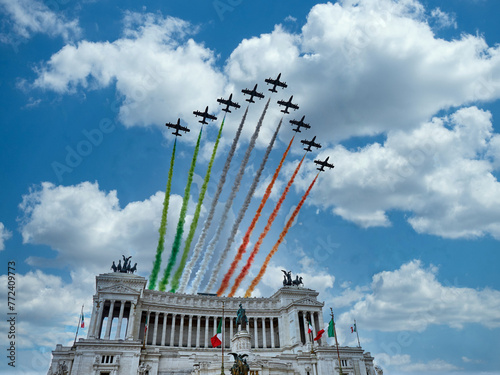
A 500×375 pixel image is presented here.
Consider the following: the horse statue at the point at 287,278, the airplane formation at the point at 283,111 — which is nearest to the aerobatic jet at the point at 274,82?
the airplane formation at the point at 283,111

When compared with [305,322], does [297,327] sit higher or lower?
lower

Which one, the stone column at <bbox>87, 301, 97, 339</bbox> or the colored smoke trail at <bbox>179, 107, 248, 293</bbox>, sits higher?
the colored smoke trail at <bbox>179, 107, 248, 293</bbox>

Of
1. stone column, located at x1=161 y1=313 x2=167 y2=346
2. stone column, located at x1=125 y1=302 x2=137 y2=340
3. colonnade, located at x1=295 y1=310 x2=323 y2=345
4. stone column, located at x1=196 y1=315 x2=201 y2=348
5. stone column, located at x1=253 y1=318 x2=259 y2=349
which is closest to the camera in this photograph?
stone column, located at x1=125 y1=302 x2=137 y2=340

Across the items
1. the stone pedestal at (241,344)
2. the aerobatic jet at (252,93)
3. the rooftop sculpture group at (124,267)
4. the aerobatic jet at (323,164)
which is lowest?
the stone pedestal at (241,344)

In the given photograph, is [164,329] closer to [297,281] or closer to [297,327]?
[297,327]

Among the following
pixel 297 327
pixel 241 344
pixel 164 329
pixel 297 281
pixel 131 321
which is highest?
pixel 297 281

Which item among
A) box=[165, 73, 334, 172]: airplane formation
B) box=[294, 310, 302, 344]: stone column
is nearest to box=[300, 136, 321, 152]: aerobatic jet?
box=[165, 73, 334, 172]: airplane formation

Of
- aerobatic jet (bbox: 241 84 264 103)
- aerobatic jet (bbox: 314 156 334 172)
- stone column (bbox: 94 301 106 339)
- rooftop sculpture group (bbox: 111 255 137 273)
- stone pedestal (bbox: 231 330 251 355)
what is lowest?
stone pedestal (bbox: 231 330 251 355)

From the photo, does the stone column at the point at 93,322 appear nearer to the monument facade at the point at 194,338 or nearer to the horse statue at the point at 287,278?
the monument facade at the point at 194,338

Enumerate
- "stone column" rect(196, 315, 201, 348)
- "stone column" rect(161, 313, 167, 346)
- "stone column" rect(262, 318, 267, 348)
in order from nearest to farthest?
"stone column" rect(161, 313, 167, 346) < "stone column" rect(196, 315, 201, 348) < "stone column" rect(262, 318, 267, 348)

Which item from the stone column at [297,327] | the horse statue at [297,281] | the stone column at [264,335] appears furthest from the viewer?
the horse statue at [297,281]

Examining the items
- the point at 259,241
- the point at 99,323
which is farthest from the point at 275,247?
the point at 99,323

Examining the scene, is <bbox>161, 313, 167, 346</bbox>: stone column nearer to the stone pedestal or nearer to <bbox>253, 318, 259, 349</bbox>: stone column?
<bbox>253, 318, 259, 349</bbox>: stone column

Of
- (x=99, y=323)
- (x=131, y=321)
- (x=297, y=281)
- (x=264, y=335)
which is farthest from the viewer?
(x=297, y=281)
